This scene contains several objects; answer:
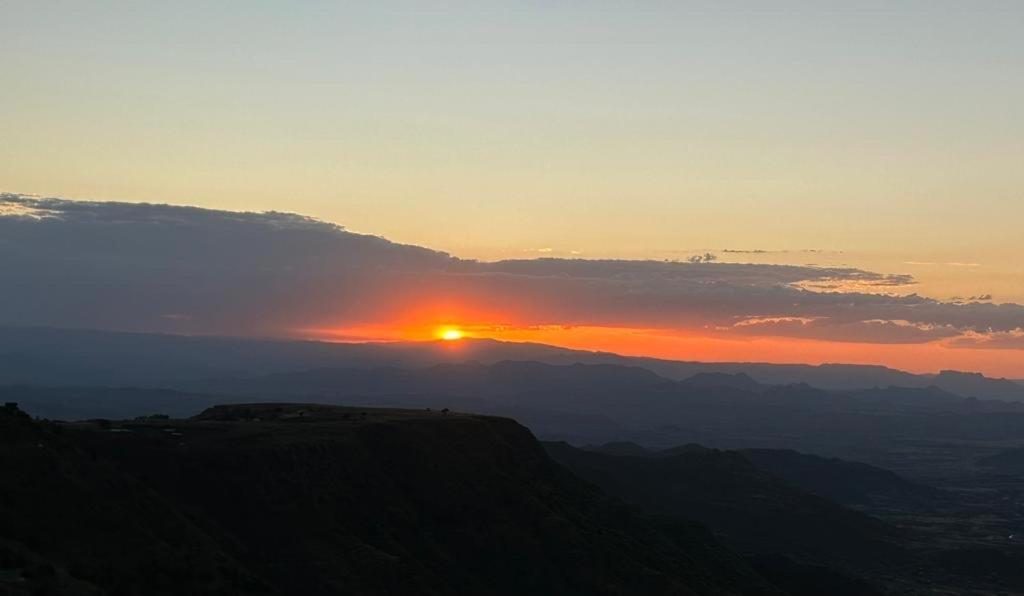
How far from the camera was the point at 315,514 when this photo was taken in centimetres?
7750

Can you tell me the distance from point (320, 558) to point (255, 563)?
16.8ft

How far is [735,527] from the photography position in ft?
646

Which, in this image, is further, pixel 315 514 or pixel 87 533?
pixel 315 514

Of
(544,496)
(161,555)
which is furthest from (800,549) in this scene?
(161,555)

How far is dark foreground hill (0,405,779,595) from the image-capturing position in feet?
176

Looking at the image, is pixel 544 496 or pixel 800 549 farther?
pixel 800 549

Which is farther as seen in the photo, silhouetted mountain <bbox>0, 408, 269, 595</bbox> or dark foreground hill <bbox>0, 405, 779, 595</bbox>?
dark foreground hill <bbox>0, 405, 779, 595</bbox>

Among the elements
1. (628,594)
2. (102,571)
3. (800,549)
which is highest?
(102,571)

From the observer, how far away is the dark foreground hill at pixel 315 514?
5375cm

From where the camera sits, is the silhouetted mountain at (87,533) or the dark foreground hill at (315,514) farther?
the dark foreground hill at (315,514)

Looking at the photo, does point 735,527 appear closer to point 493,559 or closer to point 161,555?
point 493,559

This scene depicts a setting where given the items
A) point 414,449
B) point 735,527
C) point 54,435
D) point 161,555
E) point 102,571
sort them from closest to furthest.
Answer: point 102,571
point 161,555
point 54,435
point 414,449
point 735,527

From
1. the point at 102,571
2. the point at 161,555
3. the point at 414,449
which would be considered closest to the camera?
the point at 102,571

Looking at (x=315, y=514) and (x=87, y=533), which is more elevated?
(x=87, y=533)
